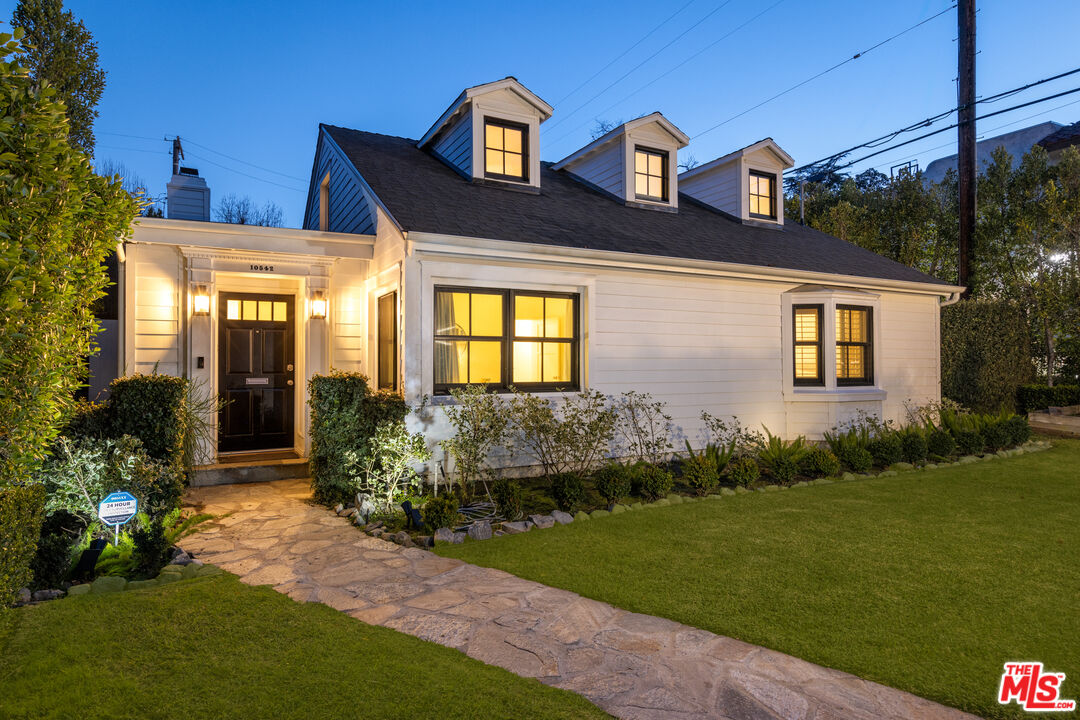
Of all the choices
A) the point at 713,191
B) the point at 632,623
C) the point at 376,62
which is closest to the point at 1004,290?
the point at 713,191

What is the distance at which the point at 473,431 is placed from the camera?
6.41 m

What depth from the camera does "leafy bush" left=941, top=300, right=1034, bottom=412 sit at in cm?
1268

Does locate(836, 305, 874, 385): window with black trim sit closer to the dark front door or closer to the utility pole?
the utility pole

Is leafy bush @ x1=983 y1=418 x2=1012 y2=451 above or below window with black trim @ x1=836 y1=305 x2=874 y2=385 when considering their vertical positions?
below

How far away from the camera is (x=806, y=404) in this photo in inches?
391

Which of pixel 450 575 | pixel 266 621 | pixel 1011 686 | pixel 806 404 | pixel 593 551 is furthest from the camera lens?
pixel 806 404

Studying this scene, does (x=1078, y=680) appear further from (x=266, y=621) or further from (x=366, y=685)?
(x=266, y=621)

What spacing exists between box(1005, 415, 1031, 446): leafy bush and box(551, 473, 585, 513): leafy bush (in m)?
8.04

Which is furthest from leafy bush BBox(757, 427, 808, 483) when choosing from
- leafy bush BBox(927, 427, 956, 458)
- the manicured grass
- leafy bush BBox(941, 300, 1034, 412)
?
leafy bush BBox(941, 300, 1034, 412)

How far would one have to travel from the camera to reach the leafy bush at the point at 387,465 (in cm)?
586

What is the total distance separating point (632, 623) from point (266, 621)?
2.03 m

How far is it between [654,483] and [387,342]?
3.80m

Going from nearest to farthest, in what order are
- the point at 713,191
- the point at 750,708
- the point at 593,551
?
the point at 750,708
the point at 593,551
the point at 713,191

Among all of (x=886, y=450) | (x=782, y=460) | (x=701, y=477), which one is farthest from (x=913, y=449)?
(x=701, y=477)
